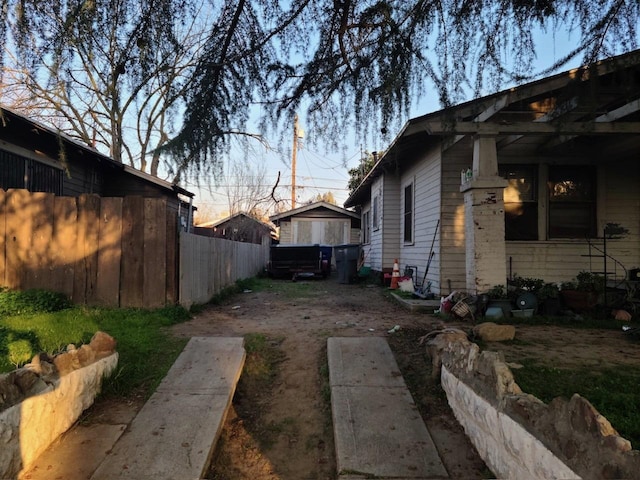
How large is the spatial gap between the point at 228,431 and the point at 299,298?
21.0ft

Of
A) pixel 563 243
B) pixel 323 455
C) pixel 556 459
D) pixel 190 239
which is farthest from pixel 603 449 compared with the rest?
pixel 563 243

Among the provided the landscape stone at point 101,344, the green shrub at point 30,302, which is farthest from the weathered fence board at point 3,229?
the landscape stone at point 101,344

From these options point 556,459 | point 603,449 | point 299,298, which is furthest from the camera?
point 299,298

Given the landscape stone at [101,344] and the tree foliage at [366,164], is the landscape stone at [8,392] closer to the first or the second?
the landscape stone at [101,344]

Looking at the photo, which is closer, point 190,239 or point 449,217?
point 190,239

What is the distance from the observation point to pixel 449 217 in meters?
8.52

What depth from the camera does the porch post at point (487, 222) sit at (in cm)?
666

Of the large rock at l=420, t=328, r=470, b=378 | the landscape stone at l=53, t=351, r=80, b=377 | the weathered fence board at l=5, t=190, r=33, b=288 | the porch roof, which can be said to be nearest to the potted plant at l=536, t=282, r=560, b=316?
the porch roof

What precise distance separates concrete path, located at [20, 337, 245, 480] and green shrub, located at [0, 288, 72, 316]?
3102 millimetres

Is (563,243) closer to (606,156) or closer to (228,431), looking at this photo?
(606,156)

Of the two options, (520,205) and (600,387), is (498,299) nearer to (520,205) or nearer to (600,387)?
(520,205)

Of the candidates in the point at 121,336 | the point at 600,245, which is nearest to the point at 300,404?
the point at 121,336

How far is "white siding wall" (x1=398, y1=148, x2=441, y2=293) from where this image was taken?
8766 mm

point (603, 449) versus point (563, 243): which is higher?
Result: point (563, 243)
